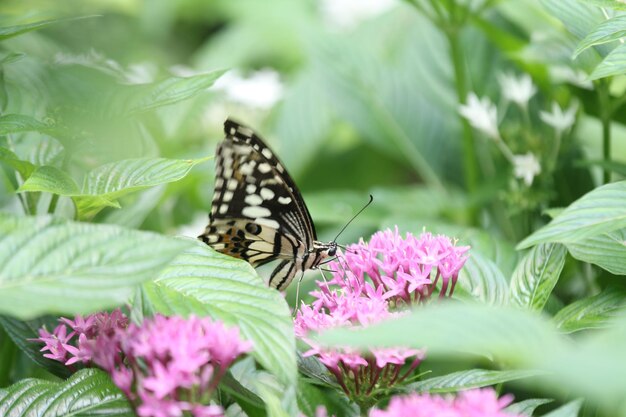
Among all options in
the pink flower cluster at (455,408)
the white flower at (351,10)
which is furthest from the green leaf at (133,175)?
the white flower at (351,10)

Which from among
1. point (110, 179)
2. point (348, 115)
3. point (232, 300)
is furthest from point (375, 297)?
point (348, 115)

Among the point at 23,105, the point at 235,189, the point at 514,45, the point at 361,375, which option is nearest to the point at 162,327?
the point at 361,375

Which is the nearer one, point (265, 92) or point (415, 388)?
point (415, 388)

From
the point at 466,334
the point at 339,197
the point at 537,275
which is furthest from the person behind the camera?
the point at 339,197

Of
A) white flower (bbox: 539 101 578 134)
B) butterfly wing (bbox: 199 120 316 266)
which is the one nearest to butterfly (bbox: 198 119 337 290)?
butterfly wing (bbox: 199 120 316 266)

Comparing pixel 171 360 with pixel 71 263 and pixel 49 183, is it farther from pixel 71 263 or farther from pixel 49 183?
pixel 49 183

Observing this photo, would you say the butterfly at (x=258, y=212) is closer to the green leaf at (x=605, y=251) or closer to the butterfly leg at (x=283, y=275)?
the butterfly leg at (x=283, y=275)

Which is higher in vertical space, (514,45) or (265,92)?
(514,45)

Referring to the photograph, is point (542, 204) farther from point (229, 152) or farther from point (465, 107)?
point (229, 152)
